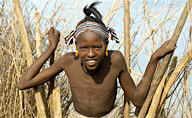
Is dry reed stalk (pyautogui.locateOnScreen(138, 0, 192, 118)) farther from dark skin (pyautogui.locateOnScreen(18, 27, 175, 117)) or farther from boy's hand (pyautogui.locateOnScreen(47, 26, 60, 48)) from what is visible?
boy's hand (pyautogui.locateOnScreen(47, 26, 60, 48))

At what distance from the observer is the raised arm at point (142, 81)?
1.48m

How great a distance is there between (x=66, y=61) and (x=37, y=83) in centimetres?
24

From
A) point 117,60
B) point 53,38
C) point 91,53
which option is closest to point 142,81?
point 117,60

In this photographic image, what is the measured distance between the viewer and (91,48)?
141 centimetres

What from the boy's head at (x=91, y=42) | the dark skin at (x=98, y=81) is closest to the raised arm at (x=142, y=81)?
the dark skin at (x=98, y=81)

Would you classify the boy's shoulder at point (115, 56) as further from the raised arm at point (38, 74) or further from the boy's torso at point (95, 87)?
the raised arm at point (38, 74)

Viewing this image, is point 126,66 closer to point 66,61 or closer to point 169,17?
point 66,61

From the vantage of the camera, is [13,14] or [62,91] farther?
[62,91]

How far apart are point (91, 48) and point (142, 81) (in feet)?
1.24

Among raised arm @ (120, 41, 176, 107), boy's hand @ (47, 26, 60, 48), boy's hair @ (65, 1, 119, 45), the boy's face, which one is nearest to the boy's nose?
the boy's face

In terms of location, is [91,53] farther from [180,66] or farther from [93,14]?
[180,66]

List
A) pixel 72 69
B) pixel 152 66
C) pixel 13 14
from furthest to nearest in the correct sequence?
pixel 13 14
pixel 72 69
pixel 152 66

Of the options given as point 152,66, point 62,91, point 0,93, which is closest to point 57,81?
point 62,91

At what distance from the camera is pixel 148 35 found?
186 cm
